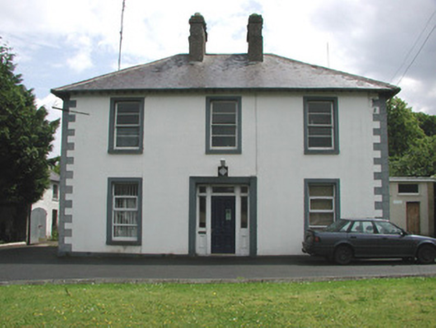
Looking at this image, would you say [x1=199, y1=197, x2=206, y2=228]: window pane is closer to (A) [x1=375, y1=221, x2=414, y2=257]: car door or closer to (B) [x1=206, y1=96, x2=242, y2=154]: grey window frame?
(B) [x1=206, y1=96, x2=242, y2=154]: grey window frame

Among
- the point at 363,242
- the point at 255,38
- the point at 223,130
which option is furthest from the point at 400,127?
the point at 363,242

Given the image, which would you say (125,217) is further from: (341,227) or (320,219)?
(341,227)

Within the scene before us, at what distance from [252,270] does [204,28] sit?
12.3 m

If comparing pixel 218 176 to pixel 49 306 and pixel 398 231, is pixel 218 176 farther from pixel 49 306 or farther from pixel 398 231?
pixel 49 306

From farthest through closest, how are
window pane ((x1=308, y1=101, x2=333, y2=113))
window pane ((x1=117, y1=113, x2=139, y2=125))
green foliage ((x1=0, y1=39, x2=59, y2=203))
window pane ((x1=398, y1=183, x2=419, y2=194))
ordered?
1. window pane ((x1=398, y1=183, x2=419, y2=194))
2. green foliage ((x1=0, y1=39, x2=59, y2=203))
3. window pane ((x1=117, y1=113, x2=139, y2=125))
4. window pane ((x1=308, y1=101, x2=333, y2=113))

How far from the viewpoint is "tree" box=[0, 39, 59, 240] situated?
24.2 m

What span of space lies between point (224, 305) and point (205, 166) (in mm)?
9734

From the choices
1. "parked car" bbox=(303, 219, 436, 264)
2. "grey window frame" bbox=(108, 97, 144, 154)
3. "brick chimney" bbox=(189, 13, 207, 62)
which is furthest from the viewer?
"brick chimney" bbox=(189, 13, 207, 62)

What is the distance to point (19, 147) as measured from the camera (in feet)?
79.8

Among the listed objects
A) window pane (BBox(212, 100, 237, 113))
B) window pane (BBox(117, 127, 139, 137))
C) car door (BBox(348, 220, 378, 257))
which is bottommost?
car door (BBox(348, 220, 378, 257))

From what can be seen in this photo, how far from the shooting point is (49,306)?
8.39m

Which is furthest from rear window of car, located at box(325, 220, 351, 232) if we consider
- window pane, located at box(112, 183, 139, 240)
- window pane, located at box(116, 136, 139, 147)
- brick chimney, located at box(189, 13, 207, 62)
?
brick chimney, located at box(189, 13, 207, 62)

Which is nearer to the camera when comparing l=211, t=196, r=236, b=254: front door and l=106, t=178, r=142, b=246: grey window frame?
l=106, t=178, r=142, b=246: grey window frame

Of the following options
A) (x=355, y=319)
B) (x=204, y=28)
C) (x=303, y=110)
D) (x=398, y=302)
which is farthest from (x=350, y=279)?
(x=204, y=28)
